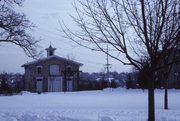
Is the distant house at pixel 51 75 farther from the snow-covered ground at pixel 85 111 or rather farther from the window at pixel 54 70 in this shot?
the snow-covered ground at pixel 85 111

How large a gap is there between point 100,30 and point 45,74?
39235mm

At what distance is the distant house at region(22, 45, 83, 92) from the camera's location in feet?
144

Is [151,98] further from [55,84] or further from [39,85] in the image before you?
[39,85]

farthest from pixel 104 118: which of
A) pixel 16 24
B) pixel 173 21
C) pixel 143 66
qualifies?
pixel 16 24

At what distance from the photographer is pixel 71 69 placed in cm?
4516

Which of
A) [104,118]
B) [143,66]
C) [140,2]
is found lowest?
[104,118]

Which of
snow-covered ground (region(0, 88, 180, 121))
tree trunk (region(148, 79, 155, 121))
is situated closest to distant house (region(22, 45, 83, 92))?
snow-covered ground (region(0, 88, 180, 121))

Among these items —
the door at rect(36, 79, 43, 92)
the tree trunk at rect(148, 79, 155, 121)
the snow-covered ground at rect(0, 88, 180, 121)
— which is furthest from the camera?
the door at rect(36, 79, 43, 92)

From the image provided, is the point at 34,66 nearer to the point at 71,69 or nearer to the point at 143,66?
the point at 71,69

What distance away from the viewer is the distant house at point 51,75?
44.0 metres

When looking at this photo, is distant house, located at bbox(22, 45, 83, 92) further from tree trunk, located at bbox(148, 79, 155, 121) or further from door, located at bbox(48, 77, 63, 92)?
tree trunk, located at bbox(148, 79, 155, 121)

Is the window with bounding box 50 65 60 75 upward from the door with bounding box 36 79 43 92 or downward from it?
upward

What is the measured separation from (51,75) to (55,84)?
5.76ft

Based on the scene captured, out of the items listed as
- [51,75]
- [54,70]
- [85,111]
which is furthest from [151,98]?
[54,70]
